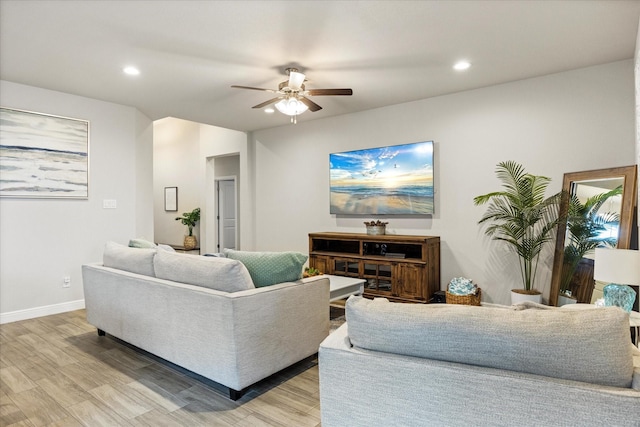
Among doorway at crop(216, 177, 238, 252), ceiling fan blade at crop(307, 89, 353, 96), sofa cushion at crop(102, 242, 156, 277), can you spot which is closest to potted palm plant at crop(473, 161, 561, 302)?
ceiling fan blade at crop(307, 89, 353, 96)

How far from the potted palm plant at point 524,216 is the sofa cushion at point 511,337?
2.89 metres

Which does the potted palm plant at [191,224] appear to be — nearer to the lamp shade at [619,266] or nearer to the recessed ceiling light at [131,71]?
the recessed ceiling light at [131,71]

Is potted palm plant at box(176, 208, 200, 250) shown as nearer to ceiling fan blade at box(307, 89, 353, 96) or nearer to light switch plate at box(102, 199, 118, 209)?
light switch plate at box(102, 199, 118, 209)

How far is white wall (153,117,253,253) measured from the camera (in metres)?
6.61

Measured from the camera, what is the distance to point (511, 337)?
3.72ft

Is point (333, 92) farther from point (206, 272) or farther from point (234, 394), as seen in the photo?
point (234, 394)

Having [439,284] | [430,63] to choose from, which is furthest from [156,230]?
[430,63]

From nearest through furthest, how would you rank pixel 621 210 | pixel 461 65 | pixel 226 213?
pixel 621 210
pixel 461 65
pixel 226 213

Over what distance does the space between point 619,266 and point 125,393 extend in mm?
3162

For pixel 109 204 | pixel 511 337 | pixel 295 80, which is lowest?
pixel 511 337

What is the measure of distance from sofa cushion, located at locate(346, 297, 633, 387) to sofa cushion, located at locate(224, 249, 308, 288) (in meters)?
1.15

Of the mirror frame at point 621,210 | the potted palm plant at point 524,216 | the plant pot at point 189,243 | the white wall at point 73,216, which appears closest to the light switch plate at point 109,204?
the white wall at point 73,216

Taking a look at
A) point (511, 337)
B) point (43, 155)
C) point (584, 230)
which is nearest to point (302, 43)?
point (511, 337)

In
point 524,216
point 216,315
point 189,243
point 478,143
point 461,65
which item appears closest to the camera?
→ point 216,315
